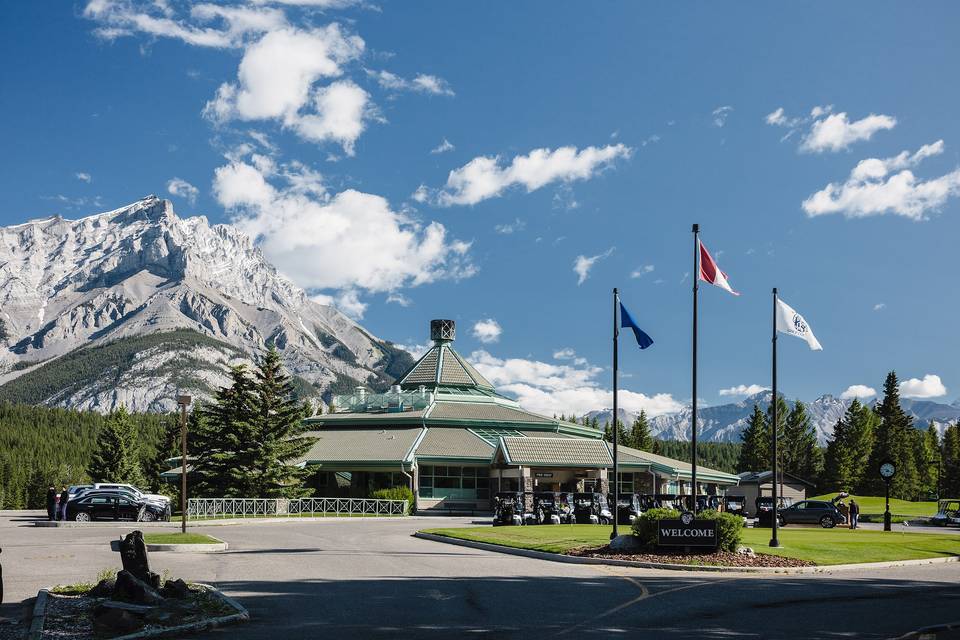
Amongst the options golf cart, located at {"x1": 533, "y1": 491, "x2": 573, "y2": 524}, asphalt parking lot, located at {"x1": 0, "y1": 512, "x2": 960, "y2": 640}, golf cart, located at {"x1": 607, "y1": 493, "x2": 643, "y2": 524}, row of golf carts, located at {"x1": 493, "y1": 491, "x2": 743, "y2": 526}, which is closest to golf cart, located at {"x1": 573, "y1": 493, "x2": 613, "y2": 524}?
row of golf carts, located at {"x1": 493, "y1": 491, "x2": 743, "y2": 526}

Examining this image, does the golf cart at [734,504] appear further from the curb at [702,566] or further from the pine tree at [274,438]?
the pine tree at [274,438]

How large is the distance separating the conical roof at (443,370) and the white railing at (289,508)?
20776 mm

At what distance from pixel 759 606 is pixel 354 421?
57111mm

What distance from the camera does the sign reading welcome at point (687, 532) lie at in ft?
83.1

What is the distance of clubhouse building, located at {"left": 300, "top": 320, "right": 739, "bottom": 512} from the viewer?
199 ft

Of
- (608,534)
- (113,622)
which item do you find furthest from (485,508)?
(113,622)

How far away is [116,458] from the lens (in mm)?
75938

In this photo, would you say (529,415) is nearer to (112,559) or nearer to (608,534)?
(608,534)

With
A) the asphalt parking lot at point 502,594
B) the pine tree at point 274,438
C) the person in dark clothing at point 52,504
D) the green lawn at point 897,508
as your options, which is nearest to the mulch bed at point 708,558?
the asphalt parking lot at point 502,594

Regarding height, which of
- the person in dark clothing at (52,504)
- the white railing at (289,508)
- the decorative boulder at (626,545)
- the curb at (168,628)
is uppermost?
the curb at (168,628)

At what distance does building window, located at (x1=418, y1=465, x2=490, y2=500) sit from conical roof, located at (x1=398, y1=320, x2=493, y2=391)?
15.1 m

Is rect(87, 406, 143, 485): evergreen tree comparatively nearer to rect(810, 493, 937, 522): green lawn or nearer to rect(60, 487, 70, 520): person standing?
rect(60, 487, 70, 520): person standing

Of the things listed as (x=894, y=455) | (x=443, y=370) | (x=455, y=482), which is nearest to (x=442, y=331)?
(x=443, y=370)

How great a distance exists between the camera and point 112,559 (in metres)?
24.6
